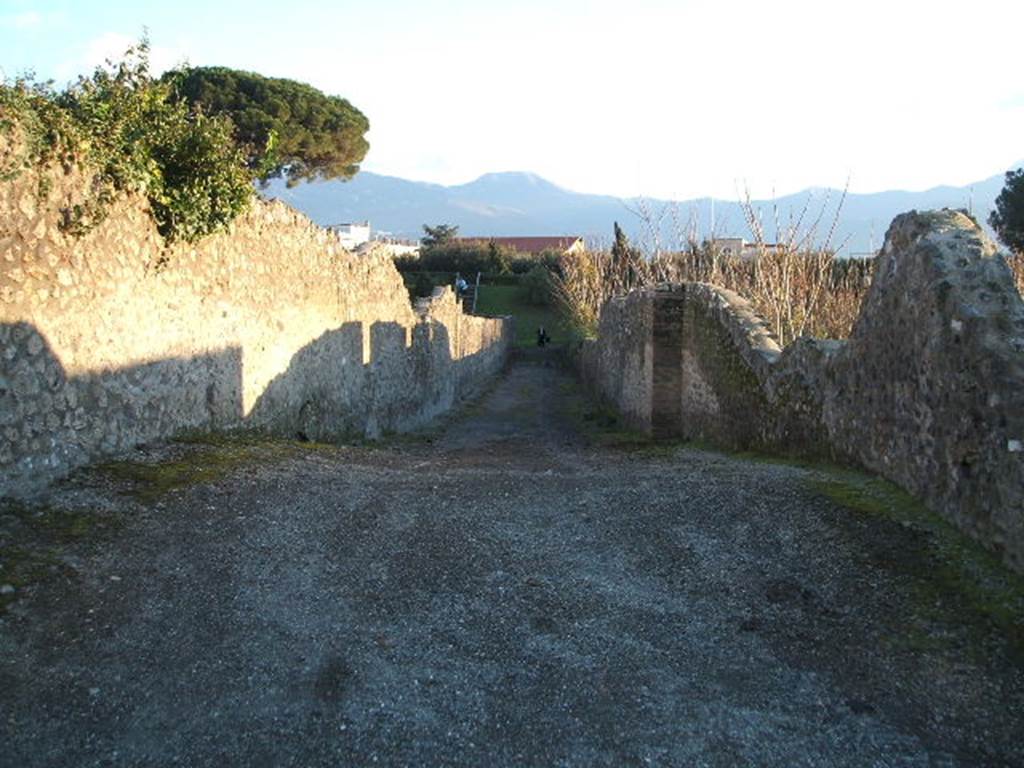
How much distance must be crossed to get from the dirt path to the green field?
121 feet

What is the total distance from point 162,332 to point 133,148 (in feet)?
4.42

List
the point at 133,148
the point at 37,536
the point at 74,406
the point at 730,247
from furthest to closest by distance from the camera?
1. the point at 730,247
2. the point at 133,148
3. the point at 74,406
4. the point at 37,536

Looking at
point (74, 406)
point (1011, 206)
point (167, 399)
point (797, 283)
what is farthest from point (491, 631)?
point (1011, 206)

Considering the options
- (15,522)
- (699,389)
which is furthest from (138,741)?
(699,389)

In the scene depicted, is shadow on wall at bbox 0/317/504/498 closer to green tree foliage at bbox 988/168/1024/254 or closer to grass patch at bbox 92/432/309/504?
grass patch at bbox 92/432/309/504

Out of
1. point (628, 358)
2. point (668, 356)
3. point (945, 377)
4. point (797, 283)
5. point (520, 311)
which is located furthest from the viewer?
point (520, 311)

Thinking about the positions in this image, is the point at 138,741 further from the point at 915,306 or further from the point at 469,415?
the point at 469,415

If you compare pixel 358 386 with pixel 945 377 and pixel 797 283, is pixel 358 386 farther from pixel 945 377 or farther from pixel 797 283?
pixel 945 377

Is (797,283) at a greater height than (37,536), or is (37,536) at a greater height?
(797,283)

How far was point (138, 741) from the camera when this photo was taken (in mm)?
3072

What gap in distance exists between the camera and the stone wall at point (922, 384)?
4199 mm

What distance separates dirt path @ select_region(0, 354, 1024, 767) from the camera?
10.4 ft

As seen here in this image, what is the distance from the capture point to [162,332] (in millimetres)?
6695

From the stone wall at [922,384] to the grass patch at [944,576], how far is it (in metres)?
0.08
